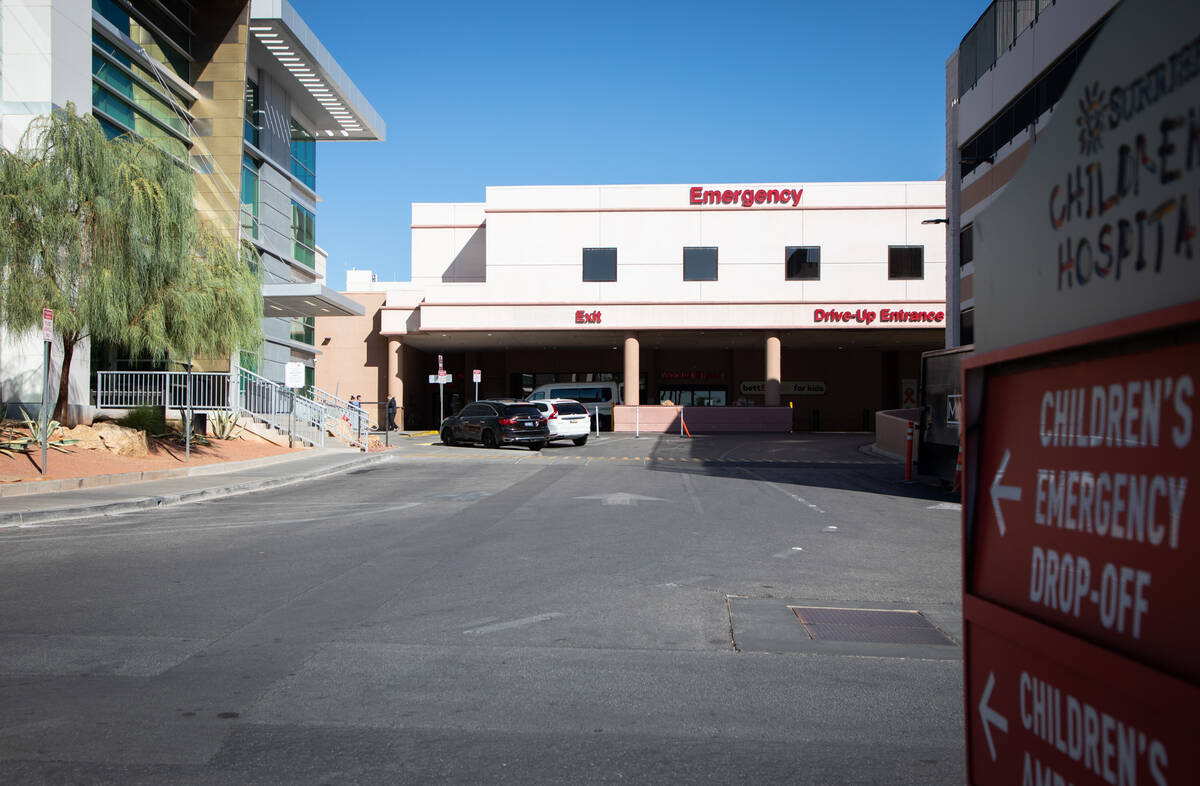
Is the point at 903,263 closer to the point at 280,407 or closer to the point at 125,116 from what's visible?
the point at 280,407

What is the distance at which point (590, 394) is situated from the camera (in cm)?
4653

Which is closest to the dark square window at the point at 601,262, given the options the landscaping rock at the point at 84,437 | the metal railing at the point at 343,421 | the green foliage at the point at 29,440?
the metal railing at the point at 343,421

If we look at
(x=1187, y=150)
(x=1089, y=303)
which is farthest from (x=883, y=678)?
(x=1187, y=150)

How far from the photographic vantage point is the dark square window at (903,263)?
44828 mm

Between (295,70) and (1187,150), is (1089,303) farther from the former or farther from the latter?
(295,70)

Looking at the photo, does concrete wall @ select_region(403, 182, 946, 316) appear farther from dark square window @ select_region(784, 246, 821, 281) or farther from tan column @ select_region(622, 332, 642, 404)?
tan column @ select_region(622, 332, 642, 404)

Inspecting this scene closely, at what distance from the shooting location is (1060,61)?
19.7 meters

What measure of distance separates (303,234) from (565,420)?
14.5 m

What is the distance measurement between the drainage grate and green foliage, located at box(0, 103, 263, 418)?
15217mm

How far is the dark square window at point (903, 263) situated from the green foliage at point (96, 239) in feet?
112

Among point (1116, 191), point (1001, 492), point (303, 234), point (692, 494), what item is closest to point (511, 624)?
point (1001, 492)

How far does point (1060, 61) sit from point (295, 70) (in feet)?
83.7

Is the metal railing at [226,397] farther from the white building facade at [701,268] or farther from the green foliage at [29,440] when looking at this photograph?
the white building facade at [701,268]

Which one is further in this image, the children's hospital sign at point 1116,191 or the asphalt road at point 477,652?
the asphalt road at point 477,652
